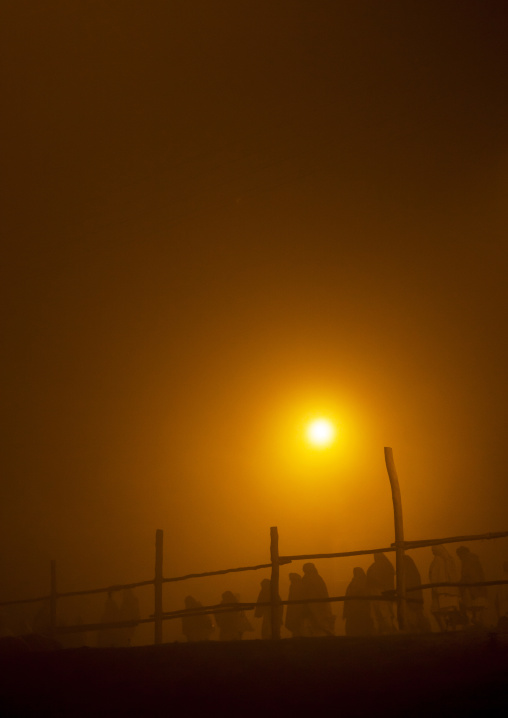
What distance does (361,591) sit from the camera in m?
9.45

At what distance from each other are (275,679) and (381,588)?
785cm

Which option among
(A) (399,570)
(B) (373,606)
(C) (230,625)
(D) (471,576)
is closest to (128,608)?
(C) (230,625)

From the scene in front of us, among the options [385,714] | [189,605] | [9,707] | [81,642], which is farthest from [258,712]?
[189,605]

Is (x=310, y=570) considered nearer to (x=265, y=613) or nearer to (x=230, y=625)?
(x=265, y=613)

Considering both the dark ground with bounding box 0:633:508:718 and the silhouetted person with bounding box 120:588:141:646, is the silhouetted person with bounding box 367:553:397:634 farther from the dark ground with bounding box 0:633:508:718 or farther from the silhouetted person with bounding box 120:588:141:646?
the dark ground with bounding box 0:633:508:718

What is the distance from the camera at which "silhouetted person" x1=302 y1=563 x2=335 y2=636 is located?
9.07m

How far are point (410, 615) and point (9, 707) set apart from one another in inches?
278

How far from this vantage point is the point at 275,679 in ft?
7.11

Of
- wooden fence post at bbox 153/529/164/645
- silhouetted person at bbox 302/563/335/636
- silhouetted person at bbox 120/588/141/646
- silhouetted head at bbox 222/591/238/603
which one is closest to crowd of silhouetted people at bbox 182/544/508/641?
silhouetted person at bbox 302/563/335/636

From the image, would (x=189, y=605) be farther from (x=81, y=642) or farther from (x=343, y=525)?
(x=343, y=525)

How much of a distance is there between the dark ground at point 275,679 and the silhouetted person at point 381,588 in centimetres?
666

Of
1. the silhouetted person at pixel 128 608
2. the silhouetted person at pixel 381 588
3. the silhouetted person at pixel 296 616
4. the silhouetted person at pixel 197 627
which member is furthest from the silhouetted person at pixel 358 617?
the silhouetted person at pixel 128 608

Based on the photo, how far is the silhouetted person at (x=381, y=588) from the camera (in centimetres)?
891

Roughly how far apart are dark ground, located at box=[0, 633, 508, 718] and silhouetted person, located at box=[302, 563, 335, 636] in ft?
22.8
